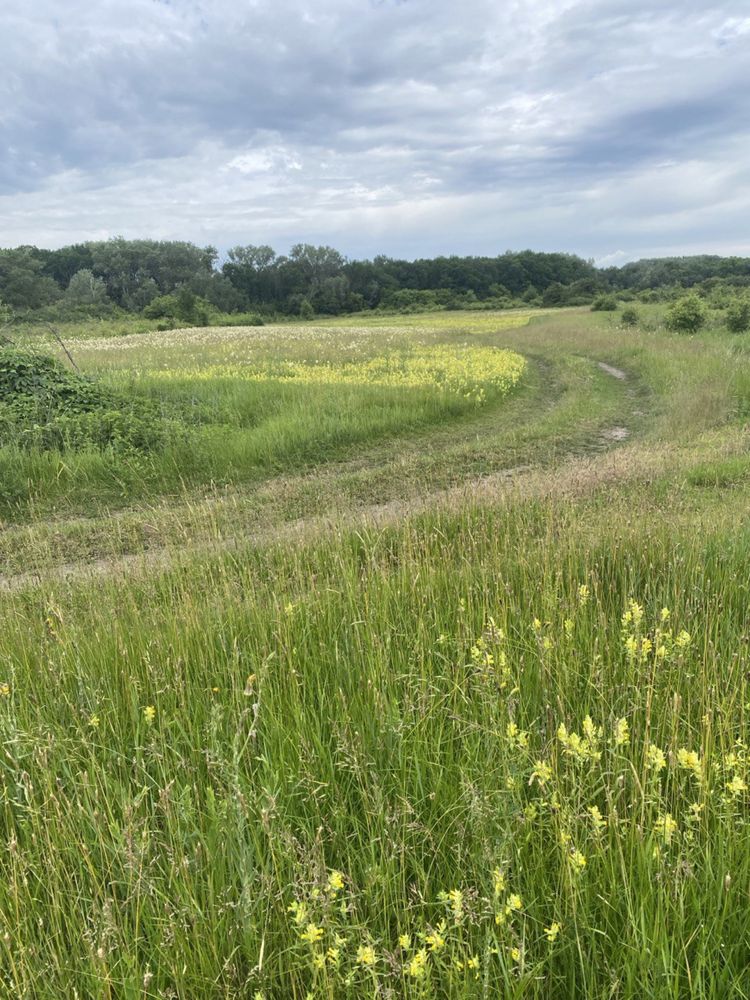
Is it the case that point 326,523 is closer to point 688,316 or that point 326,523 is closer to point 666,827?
point 666,827

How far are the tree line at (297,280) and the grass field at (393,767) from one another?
75716 mm

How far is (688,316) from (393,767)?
37.8 metres

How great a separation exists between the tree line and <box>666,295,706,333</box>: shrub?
1641 inches

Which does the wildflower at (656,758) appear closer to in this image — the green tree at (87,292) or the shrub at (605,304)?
the shrub at (605,304)

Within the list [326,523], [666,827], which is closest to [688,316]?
[326,523]

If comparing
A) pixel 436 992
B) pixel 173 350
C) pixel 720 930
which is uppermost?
pixel 173 350

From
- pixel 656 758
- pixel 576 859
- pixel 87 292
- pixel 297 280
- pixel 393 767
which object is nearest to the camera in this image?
pixel 576 859

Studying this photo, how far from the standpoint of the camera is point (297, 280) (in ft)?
392

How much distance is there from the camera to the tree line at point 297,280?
78688mm

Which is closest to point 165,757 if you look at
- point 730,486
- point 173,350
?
point 730,486

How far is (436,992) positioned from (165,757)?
4.71 ft

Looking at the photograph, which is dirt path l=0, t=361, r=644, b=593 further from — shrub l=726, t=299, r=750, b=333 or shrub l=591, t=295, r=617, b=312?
shrub l=591, t=295, r=617, b=312

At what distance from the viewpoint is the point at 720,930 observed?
5.98 feet

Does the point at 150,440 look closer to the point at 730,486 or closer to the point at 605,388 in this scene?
the point at 730,486
